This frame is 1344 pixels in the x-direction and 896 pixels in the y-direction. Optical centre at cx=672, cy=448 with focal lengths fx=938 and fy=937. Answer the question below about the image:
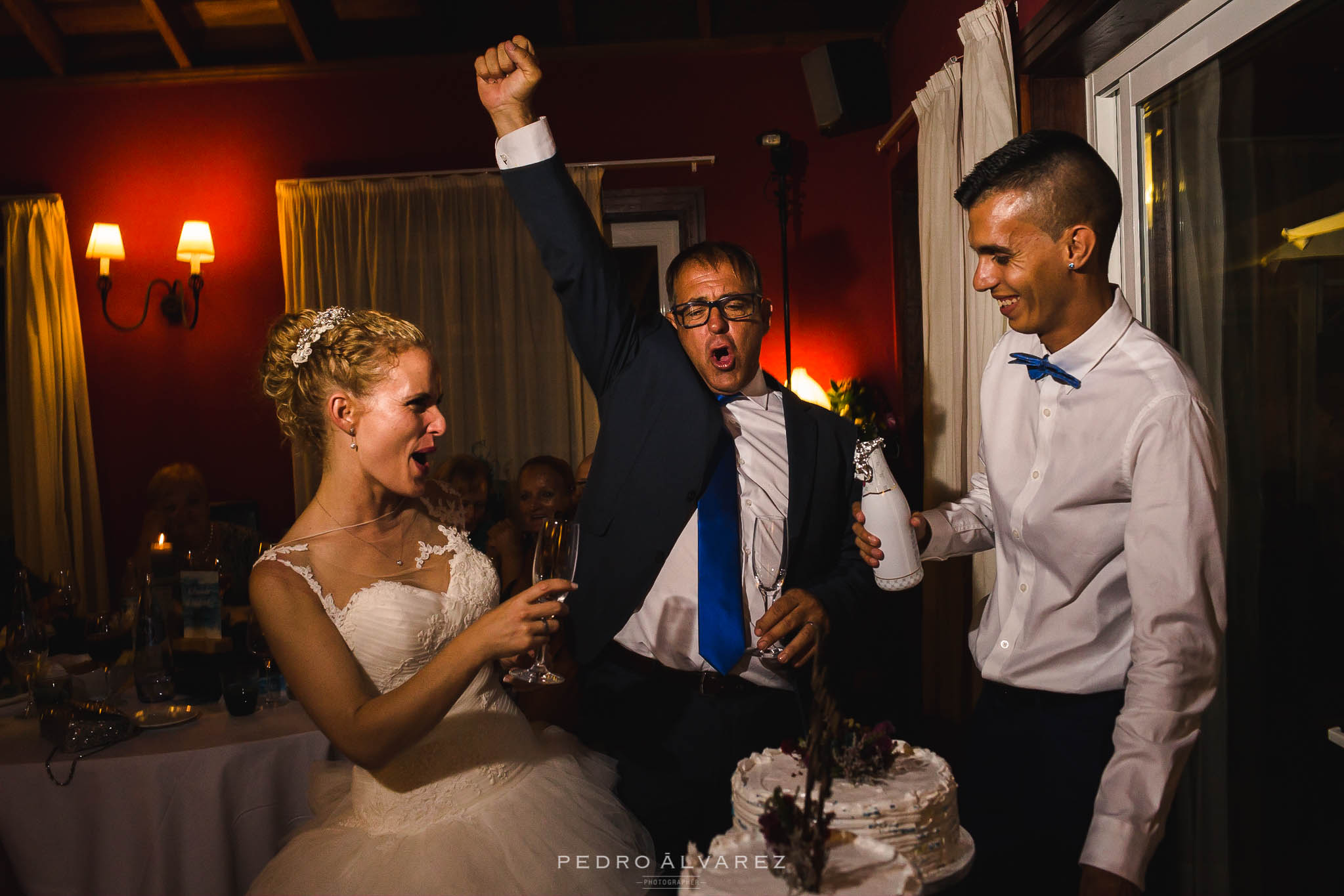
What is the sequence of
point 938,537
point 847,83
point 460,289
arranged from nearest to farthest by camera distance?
point 938,537, point 847,83, point 460,289

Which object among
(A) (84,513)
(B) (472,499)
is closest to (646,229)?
(B) (472,499)

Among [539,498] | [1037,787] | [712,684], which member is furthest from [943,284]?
[1037,787]

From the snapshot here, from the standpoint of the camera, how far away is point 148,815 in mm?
2072

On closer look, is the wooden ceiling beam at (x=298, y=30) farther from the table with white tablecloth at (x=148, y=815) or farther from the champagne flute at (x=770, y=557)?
the champagne flute at (x=770, y=557)

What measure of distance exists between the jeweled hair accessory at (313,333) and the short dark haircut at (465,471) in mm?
2490

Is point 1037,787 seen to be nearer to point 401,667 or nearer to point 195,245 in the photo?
point 401,667

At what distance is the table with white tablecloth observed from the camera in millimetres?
2045

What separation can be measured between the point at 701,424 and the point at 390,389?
0.63m

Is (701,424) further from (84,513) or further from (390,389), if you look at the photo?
(84,513)

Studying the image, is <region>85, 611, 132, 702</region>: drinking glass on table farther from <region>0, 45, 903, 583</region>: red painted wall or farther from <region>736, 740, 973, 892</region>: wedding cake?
<region>0, 45, 903, 583</region>: red painted wall

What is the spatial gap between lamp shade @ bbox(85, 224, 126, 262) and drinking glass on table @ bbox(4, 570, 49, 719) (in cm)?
321

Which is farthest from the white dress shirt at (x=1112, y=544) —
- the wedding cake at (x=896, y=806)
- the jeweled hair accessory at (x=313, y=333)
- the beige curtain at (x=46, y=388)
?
the beige curtain at (x=46, y=388)

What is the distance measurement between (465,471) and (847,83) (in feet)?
9.04

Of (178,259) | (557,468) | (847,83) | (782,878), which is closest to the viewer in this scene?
(782,878)
